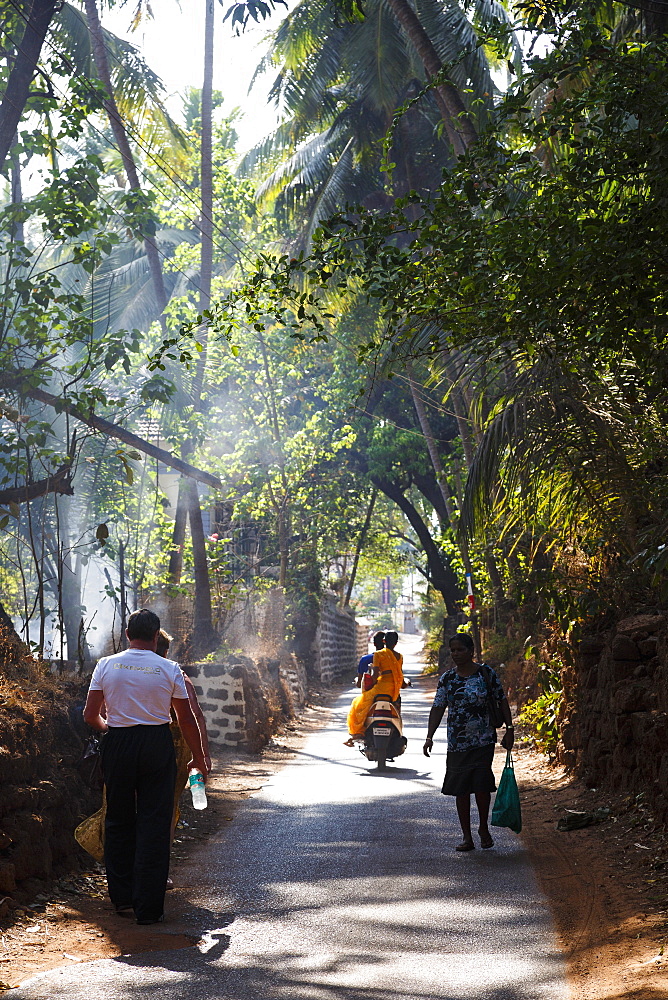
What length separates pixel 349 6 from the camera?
8859 mm

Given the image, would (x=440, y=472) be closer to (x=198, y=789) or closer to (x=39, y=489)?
(x=39, y=489)

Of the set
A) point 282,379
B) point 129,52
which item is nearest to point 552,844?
point 129,52

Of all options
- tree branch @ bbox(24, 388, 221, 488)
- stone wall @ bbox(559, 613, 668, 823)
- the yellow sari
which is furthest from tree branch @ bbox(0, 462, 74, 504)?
stone wall @ bbox(559, 613, 668, 823)

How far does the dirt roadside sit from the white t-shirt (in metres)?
1.16

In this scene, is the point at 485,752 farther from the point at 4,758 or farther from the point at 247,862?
the point at 4,758

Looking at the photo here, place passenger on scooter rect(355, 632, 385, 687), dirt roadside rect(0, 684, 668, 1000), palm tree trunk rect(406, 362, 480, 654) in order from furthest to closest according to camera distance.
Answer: palm tree trunk rect(406, 362, 480, 654)
passenger on scooter rect(355, 632, 385, 687)
dirt roadside rect(0, 684, 668, 1000)

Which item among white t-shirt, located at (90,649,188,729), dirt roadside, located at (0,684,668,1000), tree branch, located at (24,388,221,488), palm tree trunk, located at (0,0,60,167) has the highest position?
palm tree trunk, located at (0,0,60,167)

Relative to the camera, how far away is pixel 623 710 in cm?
937

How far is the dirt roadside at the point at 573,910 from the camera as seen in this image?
513 cm

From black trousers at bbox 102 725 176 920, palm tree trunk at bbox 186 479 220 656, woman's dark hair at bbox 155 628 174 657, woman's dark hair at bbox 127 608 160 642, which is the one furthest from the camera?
palm tree trunk at bbox 186 479 220 656

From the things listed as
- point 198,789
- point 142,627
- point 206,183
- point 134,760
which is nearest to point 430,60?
point 206,183

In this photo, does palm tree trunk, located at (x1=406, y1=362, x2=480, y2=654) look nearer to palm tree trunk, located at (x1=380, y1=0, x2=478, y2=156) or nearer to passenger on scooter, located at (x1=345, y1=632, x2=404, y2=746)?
passenger on scooter, located at (x1=345, y1=632, x2=404, y2=746)

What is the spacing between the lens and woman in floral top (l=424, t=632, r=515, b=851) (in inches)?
328

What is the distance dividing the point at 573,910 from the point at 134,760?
2.76 metres
